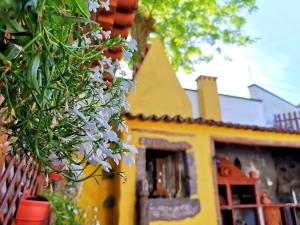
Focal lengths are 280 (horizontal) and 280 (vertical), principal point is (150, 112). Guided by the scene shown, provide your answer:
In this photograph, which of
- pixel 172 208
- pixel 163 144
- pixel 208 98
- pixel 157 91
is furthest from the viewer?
pixel 208 98

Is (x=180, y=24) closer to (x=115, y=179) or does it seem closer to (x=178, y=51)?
(x=178, y=51)

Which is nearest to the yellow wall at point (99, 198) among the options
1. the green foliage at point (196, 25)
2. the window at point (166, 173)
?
the window at point (166, 173)

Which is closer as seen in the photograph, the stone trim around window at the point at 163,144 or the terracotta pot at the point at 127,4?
the terracotta pot at the point at 127,4

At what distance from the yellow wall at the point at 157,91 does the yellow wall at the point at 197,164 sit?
3.62ft

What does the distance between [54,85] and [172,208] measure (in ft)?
11.3

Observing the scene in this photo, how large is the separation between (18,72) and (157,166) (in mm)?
4380

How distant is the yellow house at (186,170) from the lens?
11.9ft

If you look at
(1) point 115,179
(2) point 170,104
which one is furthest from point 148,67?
(1) point 115,179

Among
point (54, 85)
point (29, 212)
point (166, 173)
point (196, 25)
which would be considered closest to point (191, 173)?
point (166, 173)

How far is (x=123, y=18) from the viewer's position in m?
2.06

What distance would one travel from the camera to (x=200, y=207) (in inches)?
151

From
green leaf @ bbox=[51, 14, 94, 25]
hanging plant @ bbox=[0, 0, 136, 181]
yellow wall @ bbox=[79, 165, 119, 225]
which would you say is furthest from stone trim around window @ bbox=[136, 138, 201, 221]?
green leaf @ bbox=[51, 14, 94, 25]

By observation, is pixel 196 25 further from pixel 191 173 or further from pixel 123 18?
pixel 123 18

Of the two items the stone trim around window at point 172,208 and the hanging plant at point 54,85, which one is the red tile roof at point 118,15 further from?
the stone trim around window at point 172,208
